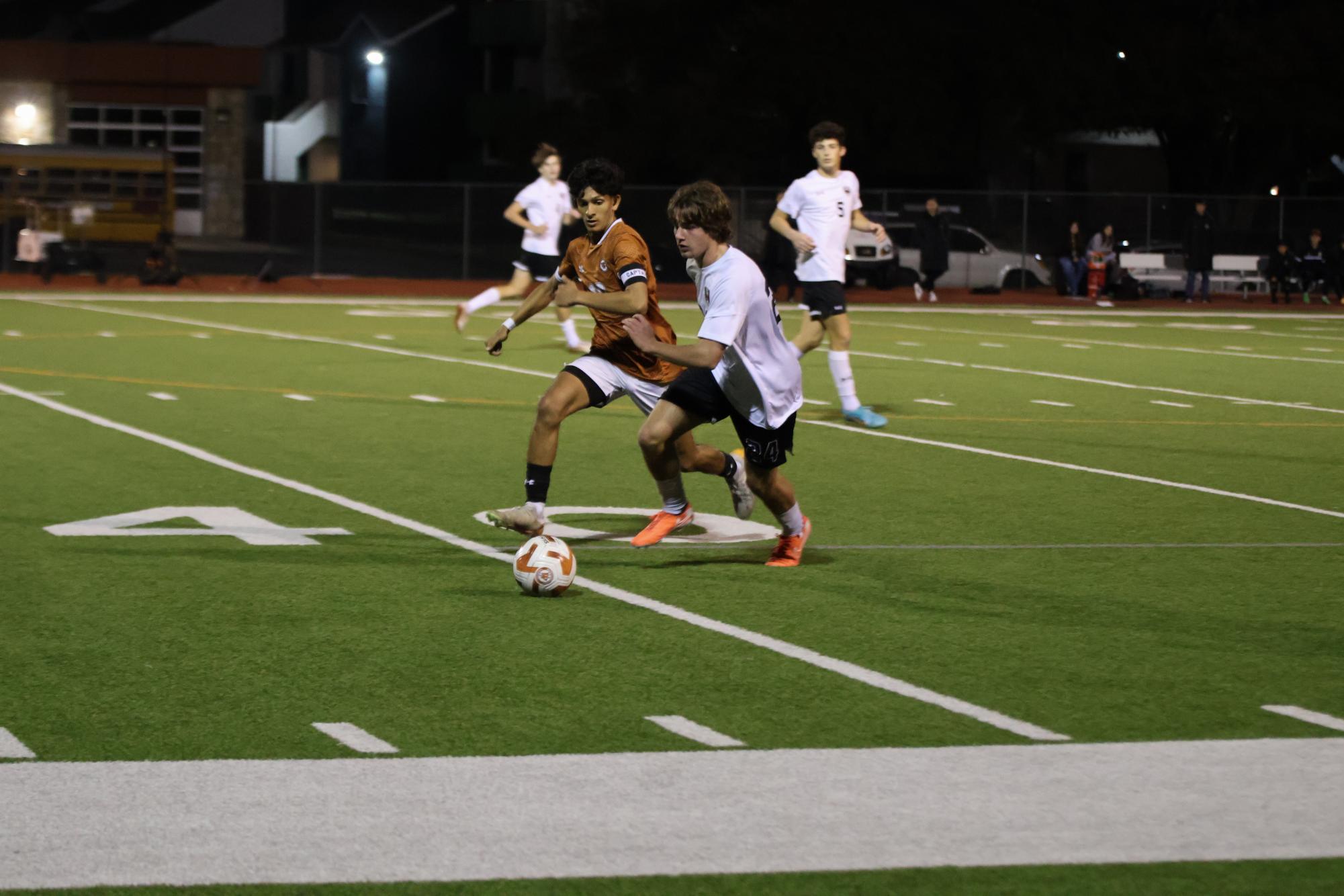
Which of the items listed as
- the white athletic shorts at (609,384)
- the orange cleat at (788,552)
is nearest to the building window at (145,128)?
the white athletic shorts at (609,384)

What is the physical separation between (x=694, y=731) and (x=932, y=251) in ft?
102

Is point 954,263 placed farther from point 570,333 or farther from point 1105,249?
point 570,333

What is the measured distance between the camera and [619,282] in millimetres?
9734

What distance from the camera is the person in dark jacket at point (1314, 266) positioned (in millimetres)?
38906

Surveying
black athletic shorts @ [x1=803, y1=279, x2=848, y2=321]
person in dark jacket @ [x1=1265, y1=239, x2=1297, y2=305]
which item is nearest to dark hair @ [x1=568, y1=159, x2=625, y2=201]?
black athletic shorts @ [x1=803, y1=279, x2=848, y2=321]

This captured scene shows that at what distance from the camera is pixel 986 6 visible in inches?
1767

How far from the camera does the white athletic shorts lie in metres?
9.84

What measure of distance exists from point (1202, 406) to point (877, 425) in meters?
3.58

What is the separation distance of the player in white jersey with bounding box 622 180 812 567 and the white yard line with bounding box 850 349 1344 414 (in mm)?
9078

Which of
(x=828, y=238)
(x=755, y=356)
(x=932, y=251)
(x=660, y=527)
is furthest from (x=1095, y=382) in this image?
(x=932, y=251)

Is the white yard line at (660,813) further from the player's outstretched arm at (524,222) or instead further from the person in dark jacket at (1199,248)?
the person in dark jacket at (1199,248)

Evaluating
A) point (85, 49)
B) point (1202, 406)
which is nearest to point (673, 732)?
point (1202, 406)

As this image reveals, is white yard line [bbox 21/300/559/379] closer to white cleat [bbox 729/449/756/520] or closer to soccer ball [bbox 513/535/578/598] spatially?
white cleat [bbox 729/449/756/520]

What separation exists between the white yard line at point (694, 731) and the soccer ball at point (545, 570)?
77.4 inches
